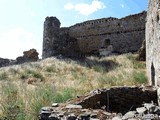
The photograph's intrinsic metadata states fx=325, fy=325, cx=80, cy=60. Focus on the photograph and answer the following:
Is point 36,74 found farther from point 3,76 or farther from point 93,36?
Result: point 93,36

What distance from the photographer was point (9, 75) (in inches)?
706

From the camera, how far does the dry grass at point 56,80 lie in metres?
8.96

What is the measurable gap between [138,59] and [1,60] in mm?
11248

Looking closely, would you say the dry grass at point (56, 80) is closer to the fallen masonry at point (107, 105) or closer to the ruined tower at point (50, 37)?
the fallen masonry at point (107, 105)

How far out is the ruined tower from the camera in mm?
23938

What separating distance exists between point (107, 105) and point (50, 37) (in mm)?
16106

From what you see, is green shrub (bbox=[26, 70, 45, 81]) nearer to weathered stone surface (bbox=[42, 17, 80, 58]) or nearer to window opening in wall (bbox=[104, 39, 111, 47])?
weathered stone surface (bbox=[42, 17, 80, 58])

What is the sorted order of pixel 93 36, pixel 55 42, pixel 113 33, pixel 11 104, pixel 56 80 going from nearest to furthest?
pixel 11 104 → pixel 56 80 → pixel 113 33 → pixel 55 42 → pixel 93 36

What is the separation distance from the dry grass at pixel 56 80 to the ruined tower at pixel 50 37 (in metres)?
2.45

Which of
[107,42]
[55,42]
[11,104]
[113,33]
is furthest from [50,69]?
[11,104]

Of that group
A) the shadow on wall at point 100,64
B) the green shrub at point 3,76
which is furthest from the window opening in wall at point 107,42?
the green shrub at point 3,76

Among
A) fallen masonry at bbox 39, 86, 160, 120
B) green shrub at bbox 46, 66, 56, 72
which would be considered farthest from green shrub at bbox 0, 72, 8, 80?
fallen masonry at bbox 39, 86, 160, 120

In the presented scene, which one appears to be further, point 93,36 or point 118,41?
point 93,36

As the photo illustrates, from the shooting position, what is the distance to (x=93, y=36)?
80.5 feet
